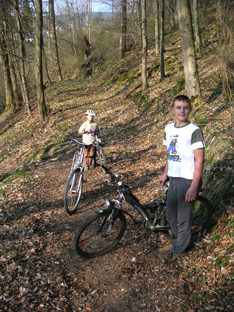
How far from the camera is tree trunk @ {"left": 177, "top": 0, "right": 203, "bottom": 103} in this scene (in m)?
8.40

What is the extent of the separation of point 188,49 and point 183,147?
6.74 meters

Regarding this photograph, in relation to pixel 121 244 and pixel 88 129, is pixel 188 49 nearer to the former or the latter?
pixel 88 129

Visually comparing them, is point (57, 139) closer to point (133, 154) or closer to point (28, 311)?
point (133, 154)

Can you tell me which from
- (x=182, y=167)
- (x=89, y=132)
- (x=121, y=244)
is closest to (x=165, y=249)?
(x=121, y=244)

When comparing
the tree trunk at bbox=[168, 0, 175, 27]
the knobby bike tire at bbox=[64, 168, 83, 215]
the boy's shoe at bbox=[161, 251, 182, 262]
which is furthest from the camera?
the tree trunk at bbox=[168, 0, 175, 27]

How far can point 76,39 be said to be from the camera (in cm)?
3712

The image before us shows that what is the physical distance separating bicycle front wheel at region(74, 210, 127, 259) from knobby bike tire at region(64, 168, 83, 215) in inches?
60.7

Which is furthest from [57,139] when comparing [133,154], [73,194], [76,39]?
[76,39]

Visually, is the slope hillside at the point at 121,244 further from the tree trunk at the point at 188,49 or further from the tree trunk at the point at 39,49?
the tree trunk at the point at 39,49

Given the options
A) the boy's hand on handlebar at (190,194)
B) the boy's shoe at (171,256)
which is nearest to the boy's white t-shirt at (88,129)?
the boy's shoe at (171,256)

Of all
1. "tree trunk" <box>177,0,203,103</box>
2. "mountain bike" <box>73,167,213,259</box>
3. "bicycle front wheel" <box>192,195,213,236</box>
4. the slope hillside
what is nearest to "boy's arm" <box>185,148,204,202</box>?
"mountain bike" <box>73,167,213,259</box>

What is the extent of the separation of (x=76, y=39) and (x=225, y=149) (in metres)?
36.9

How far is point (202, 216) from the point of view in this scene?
4.33m

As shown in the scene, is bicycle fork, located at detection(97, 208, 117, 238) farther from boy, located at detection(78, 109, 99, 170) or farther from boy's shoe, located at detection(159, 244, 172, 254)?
boy, located at detection(78, 109, 99, 170)
